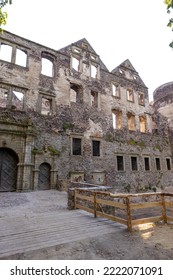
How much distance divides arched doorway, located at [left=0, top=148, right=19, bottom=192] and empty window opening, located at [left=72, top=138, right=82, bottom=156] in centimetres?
492

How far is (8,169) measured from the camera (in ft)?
39.1

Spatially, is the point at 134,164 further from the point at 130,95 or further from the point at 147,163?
the point at 130,95

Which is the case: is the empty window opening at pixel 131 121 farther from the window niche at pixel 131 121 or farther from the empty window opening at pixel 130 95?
the empty window opening at pixel 130 95

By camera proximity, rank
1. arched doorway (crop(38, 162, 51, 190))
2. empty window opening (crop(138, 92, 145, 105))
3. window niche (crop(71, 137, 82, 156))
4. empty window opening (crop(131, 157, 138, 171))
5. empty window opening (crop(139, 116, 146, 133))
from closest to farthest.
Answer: arched doorway (crop(38, 162, 51, 190)), window niche (crop(71, 137, 82, 156)), empty window opening (crop(131, 157, 138, 171)), empty window opening (crop(139, 116, 146, 133)), empty window opening (crop(138, 92, 145, 105))

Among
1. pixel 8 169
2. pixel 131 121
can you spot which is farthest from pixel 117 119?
pixel 8 169

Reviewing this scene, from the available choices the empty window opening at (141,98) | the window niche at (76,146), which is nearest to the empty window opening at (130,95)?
the empty window opening at (141,98)

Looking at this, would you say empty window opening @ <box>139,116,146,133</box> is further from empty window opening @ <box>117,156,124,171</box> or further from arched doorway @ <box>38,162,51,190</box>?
arched doorway @ <box>38,162,51,190</box>

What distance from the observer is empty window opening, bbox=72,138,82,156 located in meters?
15.1

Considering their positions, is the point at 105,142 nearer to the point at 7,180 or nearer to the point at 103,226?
the point at 7,180

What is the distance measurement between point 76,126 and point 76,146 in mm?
1874

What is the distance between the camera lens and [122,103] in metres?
20.1

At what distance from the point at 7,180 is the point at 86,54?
15.1 meters

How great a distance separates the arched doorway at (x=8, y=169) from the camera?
11595 mm

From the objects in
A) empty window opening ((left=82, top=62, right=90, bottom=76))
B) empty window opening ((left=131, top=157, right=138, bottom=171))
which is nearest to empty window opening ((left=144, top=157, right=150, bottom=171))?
empty window opening ((left=131, top=157, right=138, bottom=171))
